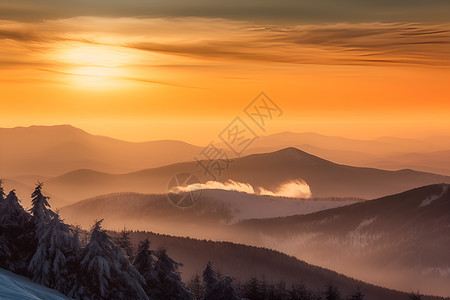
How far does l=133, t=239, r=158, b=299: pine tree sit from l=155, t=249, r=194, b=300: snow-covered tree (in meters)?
0.40

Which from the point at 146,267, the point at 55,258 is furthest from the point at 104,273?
the point at 146,267

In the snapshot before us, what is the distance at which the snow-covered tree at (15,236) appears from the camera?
134 ft

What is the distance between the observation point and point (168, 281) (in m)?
50.0

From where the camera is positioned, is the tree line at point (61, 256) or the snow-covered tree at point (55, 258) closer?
the snow-covered tree at point (55, 258)

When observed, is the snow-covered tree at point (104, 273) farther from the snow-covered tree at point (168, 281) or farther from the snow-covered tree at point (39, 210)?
the snow-covered tree at point (168, 281)

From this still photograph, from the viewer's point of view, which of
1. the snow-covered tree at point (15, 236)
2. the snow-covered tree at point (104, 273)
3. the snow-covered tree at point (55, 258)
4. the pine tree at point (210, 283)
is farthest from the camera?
the pine tree at point (210, 283)

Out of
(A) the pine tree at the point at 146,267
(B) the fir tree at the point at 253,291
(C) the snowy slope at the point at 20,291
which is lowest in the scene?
(C) the snowy slope at the point at 20,291

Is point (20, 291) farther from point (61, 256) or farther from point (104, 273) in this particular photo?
point (104, 273)

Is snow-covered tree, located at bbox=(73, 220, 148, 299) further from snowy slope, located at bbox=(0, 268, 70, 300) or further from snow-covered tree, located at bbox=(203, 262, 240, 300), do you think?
snow-covered tree, located at bbox=(203, 262, 240, 300)

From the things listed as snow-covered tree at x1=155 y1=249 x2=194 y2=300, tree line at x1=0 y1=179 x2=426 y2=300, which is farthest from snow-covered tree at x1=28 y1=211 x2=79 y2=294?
snow-covered tree at x1=155 y1=249 x2=194 y2=300

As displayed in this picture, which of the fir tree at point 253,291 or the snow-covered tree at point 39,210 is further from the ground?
the fir tree at point 253,291

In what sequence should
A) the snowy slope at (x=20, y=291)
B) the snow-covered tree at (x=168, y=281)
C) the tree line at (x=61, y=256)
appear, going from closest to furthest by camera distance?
1. the snowy slope at (x=20, y=291)
2. the tree line at (x=61, y=256)
3. the snow-covered tree at (x=168, y=281)

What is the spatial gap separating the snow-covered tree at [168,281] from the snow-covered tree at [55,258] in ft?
34.5

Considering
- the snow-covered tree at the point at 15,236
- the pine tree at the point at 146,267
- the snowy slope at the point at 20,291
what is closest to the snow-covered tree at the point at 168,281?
the pine tree at the point at 146,267
